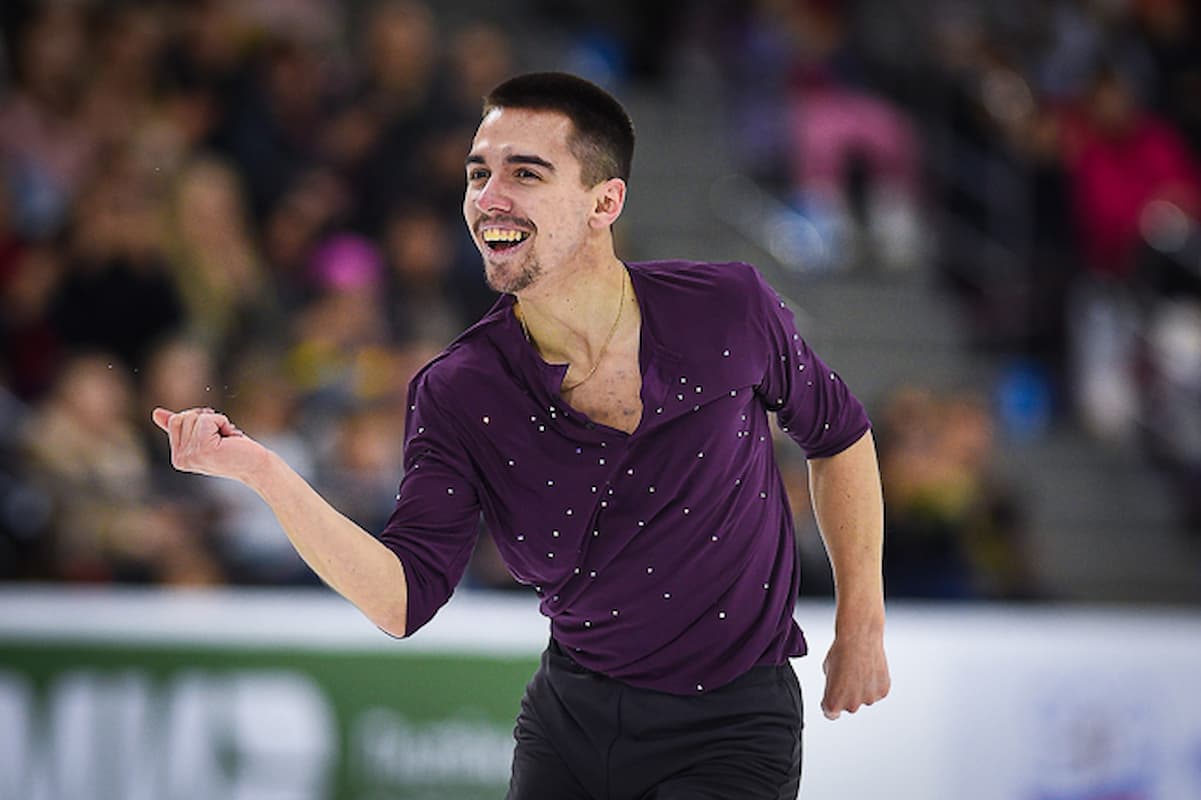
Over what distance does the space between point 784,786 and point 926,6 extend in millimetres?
9394

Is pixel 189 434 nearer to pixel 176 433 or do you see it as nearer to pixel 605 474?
pixel 176 433

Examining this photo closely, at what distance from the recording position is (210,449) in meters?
2.84

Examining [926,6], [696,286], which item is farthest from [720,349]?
[926,6]

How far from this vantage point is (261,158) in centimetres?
815

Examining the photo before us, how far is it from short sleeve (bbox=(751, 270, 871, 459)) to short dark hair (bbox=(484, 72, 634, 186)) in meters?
0.39

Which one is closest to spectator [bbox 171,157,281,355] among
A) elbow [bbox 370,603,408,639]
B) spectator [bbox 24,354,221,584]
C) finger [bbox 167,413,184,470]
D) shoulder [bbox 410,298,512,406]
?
spectator [bbox 24,354,221,584]

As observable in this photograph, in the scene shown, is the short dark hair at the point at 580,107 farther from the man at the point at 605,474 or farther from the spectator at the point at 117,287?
the spectator at the point at 117,287

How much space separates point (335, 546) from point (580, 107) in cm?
93

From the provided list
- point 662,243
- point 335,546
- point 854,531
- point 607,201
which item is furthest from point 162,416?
point 662,243

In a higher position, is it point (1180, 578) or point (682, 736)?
point (1180, 578)

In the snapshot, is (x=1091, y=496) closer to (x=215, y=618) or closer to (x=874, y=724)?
(x=874, y=724)

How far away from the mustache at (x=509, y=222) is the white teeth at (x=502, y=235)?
1 centimetres

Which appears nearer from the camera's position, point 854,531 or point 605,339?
point 605,339

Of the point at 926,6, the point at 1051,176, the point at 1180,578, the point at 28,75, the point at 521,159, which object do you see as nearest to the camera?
the point at 521,159
